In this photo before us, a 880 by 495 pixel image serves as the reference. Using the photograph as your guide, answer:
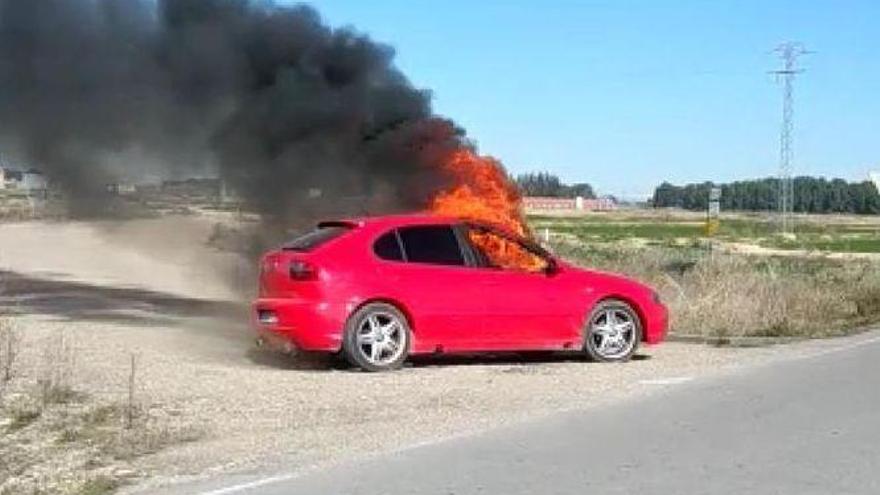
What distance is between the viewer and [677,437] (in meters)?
8.78

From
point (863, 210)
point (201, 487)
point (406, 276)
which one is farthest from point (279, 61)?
point (863, 210)

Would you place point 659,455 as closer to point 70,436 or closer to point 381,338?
point 70,436

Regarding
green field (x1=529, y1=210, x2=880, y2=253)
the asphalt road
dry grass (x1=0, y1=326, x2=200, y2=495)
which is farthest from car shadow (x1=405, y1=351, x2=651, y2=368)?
green field (x1=529, y1=210, x2=880, y2=253)

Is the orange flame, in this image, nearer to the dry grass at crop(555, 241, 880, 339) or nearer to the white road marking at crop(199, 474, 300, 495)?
the dry grass at crop(555, 241, 880, 339)

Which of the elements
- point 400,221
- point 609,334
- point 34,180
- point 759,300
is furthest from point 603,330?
point 34,180

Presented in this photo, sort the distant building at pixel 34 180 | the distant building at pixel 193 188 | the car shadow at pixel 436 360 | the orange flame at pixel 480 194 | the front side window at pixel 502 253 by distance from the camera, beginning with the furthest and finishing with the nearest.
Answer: the distant building at pixel 193 188, the distant building at pixel 34 180, the orange flame at pixel 480 194, the front side window at pixel 502 253, the car shadow at pixel 436 360

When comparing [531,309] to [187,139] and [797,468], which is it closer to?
[797,468]

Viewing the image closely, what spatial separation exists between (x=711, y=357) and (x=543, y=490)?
7790mm

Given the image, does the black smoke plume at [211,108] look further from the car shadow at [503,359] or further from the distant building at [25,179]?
the car shadow at [503,359]

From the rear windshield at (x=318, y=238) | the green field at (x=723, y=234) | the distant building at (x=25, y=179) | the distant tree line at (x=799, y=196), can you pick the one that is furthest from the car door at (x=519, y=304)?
the distant tree line at (x=799, y=196)

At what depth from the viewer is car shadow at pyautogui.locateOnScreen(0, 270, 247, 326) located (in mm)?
19359

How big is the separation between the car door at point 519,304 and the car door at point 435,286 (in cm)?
15

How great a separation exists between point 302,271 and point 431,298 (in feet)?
4.46

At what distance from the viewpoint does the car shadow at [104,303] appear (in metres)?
19.4
